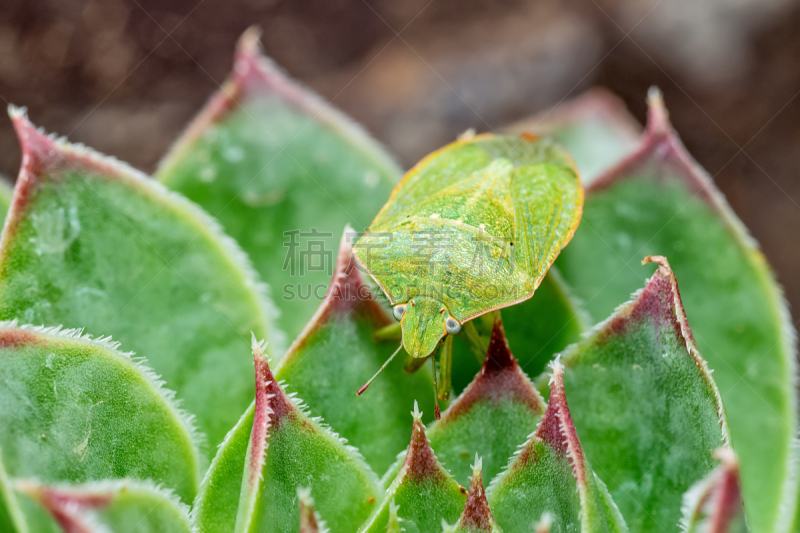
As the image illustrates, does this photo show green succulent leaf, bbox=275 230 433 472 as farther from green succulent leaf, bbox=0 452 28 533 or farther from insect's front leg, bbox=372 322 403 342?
green succulent leaf, bbox=0 452 28 533

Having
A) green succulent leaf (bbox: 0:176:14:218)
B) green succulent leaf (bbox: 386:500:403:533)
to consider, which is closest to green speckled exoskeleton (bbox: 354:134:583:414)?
green succulent leaf (bbox: 386:500:403:533)

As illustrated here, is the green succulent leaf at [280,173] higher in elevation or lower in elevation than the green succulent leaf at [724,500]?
lower

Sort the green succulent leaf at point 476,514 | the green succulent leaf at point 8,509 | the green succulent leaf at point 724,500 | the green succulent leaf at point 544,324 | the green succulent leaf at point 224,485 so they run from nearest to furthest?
the green succulent leaf at point 724,500 → the green succulent leaf at point 476,514 → the green succulent leaf at point 8,509 → the green succulent leaf at point 224,485 → the green succulent leaf at point 544,324

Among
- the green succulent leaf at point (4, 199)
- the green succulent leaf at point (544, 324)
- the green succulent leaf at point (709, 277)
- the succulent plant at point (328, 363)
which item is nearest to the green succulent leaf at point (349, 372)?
the succulent plant at point (328, 363)

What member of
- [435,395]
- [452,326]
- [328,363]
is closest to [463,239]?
[452,326]


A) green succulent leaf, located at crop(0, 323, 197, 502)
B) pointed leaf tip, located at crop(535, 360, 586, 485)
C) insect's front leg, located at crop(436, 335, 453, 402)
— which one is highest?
pointed leaf tip, located at crop(535, 360, 586, 485)

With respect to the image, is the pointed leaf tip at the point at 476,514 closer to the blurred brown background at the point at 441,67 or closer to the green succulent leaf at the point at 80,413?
the green succulent leaf at the point at 80,413

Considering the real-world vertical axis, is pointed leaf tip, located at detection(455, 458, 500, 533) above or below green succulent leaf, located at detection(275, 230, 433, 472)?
above

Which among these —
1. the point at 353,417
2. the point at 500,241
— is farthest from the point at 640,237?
the point at 353,417

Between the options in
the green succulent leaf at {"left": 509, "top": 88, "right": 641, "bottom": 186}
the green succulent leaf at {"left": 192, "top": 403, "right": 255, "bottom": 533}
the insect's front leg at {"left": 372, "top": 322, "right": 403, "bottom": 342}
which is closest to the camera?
the green succulent leaf at {"left": 192, "top": 403, "right": 255, "bottom": 533}
